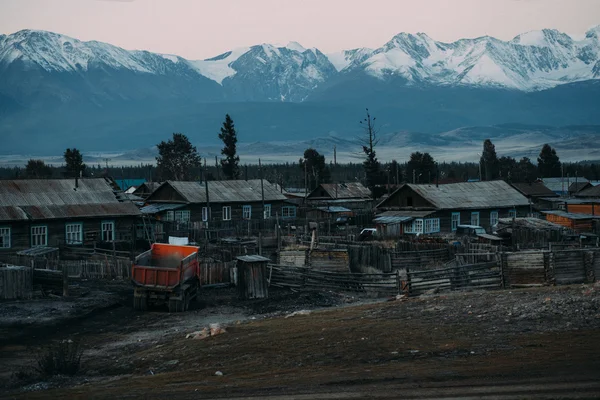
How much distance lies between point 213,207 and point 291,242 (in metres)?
18.1

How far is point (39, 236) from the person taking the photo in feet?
162

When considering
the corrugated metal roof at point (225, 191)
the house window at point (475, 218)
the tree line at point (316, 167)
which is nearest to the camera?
the house window at point (475, 218)

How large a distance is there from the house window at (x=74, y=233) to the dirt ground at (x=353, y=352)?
20.1m

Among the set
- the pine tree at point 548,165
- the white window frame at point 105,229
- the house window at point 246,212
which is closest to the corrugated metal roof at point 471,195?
the house window at point 246,212

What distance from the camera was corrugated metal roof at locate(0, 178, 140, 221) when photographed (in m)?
49.2

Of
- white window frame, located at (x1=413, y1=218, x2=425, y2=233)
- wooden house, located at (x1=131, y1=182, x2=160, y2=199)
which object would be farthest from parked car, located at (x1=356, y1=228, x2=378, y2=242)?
wooden house, located at (x1=131, y1=182, x2=160, y2=199)

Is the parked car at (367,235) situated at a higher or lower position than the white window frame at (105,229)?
lower

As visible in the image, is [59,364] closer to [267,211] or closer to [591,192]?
[267,211]

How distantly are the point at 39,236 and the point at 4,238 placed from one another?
2.10 m

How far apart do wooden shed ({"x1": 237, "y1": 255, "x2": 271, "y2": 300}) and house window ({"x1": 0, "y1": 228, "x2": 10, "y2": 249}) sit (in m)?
18.4

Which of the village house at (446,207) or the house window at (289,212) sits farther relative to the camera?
the house window at (289,212)

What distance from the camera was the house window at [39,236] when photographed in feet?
161

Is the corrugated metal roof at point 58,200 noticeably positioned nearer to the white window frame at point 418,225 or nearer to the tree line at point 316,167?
the white window frame at point 418,225

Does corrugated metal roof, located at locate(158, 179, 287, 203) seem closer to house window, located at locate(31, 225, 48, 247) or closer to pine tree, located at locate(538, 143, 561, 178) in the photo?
house window, located at locate(31, 225, 48, 247)
